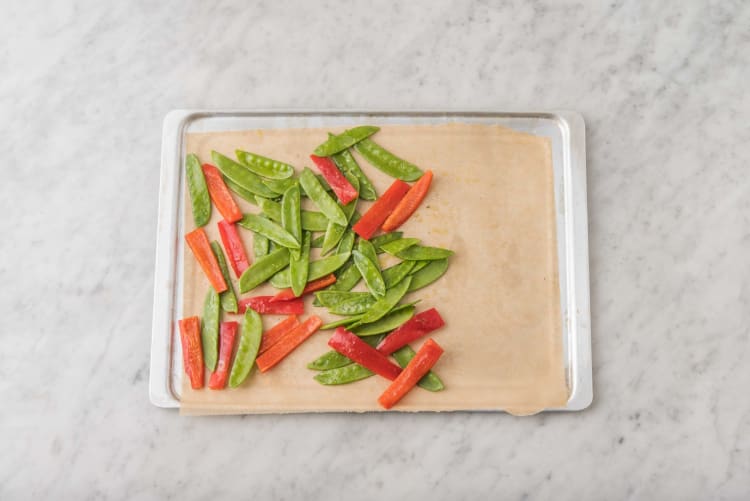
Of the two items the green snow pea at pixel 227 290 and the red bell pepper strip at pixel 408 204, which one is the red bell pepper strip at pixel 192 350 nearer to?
the green snow pea at pixel 227 290

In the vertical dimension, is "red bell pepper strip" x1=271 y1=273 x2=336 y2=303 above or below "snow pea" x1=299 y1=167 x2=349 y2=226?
below

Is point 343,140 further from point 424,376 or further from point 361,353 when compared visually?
point 424,376

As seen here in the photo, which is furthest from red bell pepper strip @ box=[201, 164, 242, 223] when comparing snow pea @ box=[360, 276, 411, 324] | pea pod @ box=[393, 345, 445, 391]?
pea pod @ box=[393, 345, 445, 391]

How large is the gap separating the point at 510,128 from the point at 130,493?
1560mm

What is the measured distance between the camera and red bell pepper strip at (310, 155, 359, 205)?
1.92 m

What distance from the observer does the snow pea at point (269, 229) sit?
6.22ft

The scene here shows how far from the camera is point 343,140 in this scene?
1959 mm

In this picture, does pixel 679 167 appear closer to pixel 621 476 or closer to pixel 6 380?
pixel 621 476

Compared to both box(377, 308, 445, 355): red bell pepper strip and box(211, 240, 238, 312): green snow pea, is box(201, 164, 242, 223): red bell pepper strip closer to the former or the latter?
box(211, 240, 238, 312): green snow pea

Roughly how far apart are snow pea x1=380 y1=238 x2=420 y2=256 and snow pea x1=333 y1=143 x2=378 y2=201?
0.15 metres

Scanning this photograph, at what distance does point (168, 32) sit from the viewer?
2.12 metres

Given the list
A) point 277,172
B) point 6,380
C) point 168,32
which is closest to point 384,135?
point 277,172

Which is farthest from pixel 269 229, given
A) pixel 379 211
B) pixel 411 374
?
pixel 411 374

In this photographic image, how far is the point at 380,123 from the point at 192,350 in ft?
2.87
